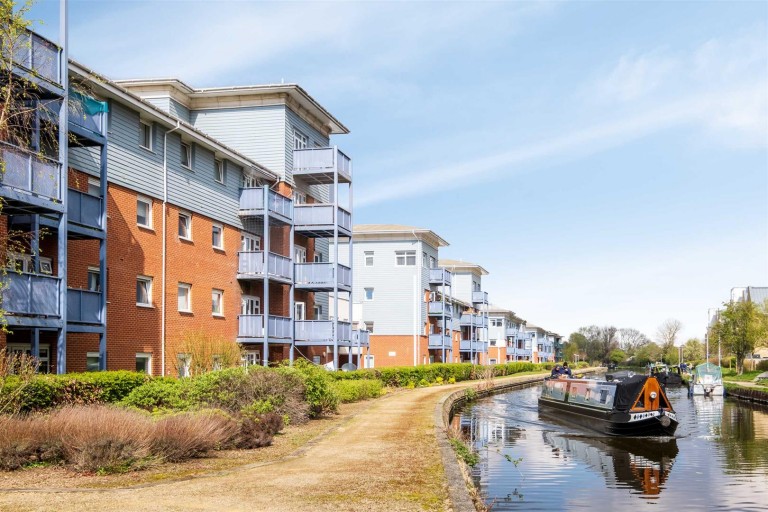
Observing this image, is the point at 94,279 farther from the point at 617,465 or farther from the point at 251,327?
the point at 617,465

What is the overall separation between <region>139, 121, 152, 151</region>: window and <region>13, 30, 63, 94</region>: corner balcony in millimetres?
6232

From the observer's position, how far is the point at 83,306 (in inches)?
826

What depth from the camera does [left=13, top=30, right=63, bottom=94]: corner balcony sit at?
1811 cm

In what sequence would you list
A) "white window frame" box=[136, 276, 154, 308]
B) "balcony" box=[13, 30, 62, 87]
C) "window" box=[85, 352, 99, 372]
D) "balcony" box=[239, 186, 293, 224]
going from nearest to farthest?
1. "balcony" box=[13, 30, 62, 87]
2. "window" box=[85, 352, 99, 372]
3. "white window frame" box=[136, 276, 154, 308]
4. "balcony" box=[239, 186, 293, 224]

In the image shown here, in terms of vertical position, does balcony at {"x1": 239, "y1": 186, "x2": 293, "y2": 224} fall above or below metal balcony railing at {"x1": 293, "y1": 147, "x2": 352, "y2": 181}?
below

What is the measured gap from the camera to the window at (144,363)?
25.3m

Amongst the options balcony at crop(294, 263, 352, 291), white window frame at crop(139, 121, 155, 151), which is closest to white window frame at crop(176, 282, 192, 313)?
white window frame at crop(139, 121, 155, 151)

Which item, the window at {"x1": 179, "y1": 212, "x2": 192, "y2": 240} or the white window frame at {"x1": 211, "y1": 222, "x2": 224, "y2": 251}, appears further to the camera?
the white window frame at {"x1": 211, "y1": 222, "x2": 224, "y2": 251}

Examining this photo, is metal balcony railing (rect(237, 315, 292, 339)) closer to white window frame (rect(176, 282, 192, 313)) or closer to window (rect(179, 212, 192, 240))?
white window frame (rect(176, 282, 192, 313))

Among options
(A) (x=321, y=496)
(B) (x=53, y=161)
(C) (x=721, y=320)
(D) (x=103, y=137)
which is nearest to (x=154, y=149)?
(D) (x=103, y=137)

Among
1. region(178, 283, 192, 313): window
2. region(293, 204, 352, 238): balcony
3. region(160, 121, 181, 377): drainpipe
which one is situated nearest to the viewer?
region(160, 121, 181, 377): drainpipe

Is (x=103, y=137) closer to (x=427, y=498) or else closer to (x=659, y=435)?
(x=427, y=498)

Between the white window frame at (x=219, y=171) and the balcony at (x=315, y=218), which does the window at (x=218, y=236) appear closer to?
the white window frame at (x=219, y=171)

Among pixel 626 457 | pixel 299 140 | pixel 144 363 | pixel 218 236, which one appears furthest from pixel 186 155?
pixel 626 457
